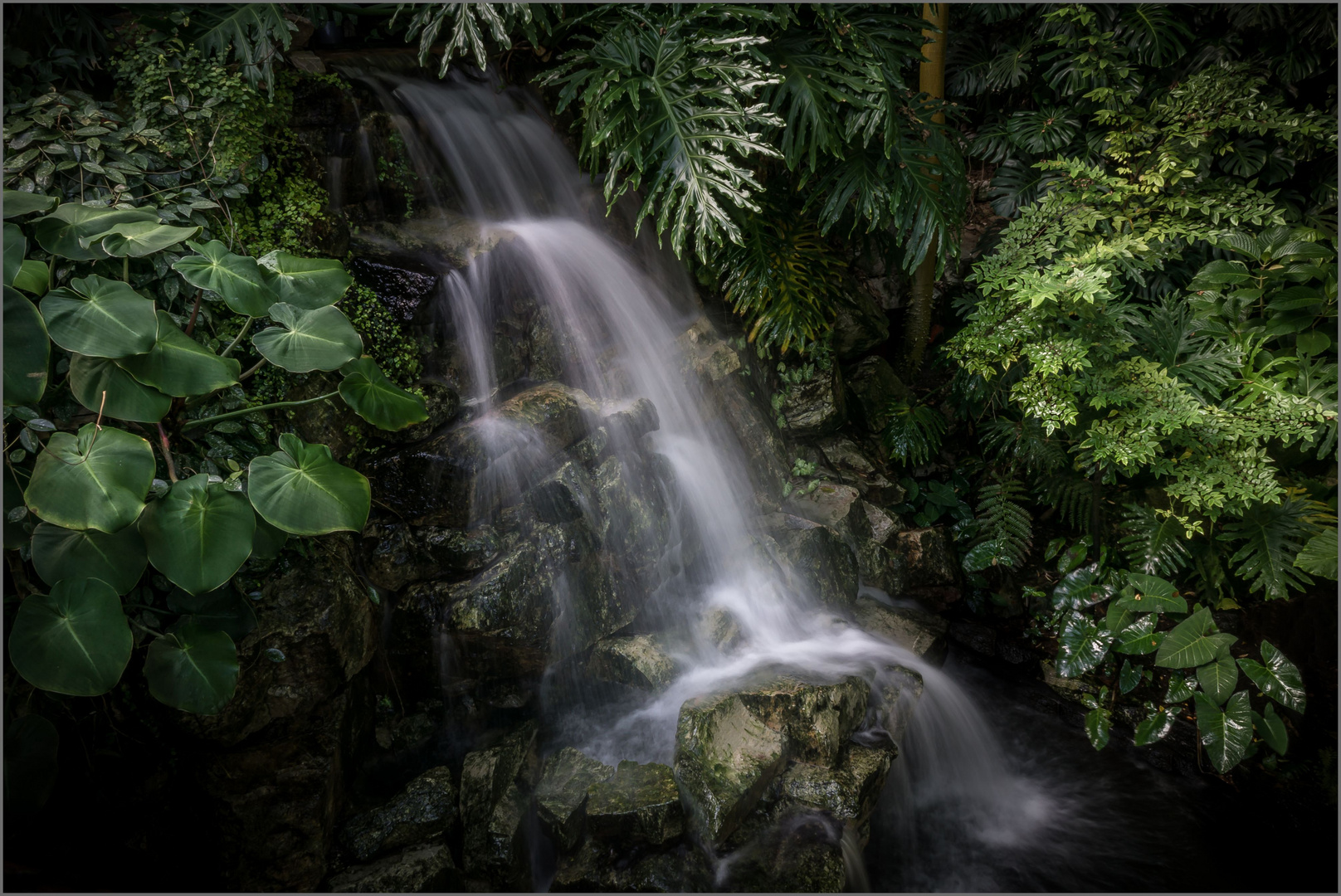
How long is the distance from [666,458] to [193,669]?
91.9 inches

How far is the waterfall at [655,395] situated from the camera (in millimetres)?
3285

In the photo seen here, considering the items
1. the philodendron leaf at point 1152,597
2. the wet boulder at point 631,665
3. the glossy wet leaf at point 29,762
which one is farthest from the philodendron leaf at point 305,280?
the philodendron leaf at point 1152,597

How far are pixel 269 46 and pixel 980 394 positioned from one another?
4163 mm

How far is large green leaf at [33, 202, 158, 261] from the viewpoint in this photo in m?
2.13

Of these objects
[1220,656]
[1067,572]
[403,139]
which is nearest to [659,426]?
[403,139]

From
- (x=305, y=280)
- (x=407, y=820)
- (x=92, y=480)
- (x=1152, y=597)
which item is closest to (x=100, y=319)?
(x=92, y=480)

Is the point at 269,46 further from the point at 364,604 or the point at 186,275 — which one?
the point at 364,604

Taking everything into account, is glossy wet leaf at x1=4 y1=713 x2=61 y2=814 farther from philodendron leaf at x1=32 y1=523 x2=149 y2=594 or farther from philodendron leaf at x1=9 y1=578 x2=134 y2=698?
philodendron leaf at x1=32 y1=523 x2=149 y2=594

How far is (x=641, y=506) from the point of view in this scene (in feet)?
11.6

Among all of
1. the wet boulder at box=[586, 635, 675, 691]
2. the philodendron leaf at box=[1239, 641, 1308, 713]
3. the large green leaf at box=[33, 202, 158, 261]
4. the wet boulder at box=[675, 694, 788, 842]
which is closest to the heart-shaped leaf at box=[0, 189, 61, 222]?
the large green leaf at box=[33, 202, 158, 261]

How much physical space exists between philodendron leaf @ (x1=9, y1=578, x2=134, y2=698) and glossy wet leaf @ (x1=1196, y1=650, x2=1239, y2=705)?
168 inches

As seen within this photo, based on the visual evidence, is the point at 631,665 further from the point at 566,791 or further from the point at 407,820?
the point at 407,820

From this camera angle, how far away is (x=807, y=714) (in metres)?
2.97

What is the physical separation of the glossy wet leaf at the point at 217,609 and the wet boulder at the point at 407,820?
0.98m
